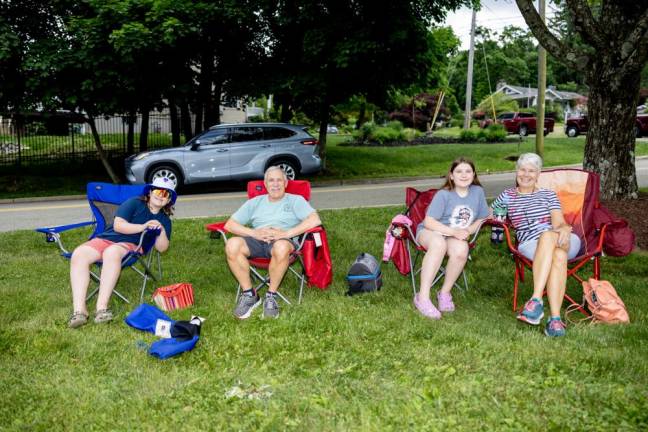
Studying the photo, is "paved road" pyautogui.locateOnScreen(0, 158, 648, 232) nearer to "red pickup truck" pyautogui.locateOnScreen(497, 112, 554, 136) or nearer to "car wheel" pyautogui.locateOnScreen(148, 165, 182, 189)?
"car wheel" pyautogui.locateOnScreen(148, 165, 182, 189)

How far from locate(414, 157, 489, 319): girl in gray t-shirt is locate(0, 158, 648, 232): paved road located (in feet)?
15.9

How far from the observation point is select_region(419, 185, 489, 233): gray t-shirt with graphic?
5.05 metres

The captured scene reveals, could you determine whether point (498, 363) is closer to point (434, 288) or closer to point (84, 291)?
point (434, 288)

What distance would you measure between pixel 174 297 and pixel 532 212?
110 inches

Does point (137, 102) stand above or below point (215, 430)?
above

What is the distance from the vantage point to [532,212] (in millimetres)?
4902

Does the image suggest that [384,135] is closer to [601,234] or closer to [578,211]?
[578,211]

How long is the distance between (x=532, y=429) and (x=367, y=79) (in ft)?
40.9

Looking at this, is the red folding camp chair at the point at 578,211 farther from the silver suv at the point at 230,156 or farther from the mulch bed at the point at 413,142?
the mulch bed at the point at 413,142

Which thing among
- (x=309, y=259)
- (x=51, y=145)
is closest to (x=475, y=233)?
(x=309, y=259)

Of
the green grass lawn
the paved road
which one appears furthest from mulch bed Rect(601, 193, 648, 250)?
the paved road

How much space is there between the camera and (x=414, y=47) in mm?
14055

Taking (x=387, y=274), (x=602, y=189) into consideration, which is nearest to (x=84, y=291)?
(x=387, y=274)

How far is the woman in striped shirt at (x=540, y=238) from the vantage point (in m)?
4.32
